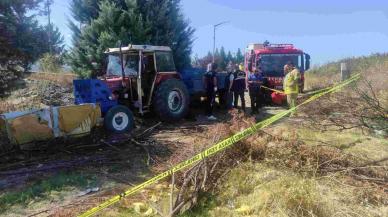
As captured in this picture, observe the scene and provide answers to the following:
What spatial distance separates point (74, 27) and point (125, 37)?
2814 millimetres

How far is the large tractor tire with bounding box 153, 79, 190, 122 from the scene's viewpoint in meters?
11.0

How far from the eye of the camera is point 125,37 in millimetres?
15031

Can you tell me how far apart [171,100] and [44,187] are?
18.4 ft

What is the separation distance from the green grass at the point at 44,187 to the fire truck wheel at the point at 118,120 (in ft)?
9.05

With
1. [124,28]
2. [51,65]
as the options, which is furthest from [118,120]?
[51,65]

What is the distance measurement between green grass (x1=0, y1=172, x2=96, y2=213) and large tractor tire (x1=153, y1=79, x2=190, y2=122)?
4391 mm

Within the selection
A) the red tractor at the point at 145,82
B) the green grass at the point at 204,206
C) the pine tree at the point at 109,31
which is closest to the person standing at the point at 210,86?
the red tractor at the point at 145,82

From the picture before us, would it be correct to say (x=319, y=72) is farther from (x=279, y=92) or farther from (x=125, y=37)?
(x=125, y=37)

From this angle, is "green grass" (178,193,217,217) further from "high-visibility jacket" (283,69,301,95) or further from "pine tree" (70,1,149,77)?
"pine tree" (70,1,149,77)

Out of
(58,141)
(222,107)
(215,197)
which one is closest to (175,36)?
(222,107)

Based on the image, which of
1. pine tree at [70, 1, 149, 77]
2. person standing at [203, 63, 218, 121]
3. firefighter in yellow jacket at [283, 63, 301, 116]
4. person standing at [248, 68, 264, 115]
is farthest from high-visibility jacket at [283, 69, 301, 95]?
pine tree at [70, 1, 149, 77]

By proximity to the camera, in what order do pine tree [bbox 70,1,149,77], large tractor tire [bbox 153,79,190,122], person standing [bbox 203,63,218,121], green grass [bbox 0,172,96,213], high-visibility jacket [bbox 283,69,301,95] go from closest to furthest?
1. green grass [bbox 0,172,96,213]
2. large tractor tire [bbox 153,79,190,122]
3. high-visibility jacket [bbox 283,69,301,95]
4. person standing [bbox 203,63,218,121]
5. pine tree [bbox 70,1,149,77]

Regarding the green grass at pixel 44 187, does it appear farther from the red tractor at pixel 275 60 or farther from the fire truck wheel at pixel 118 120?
the red tractor at pixel 275 60

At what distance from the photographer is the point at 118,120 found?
985cm
